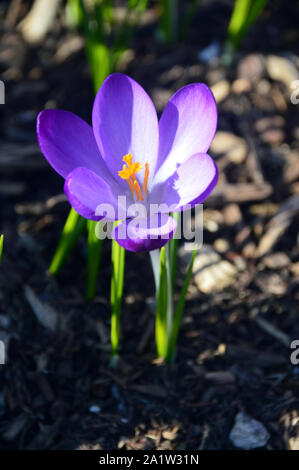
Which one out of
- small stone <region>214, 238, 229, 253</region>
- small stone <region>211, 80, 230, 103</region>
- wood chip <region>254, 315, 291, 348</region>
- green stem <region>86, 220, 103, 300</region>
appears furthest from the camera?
small stone <region>211, 80, 230, 103</region>

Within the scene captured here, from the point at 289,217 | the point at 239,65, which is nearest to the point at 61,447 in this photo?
the point at 289,217

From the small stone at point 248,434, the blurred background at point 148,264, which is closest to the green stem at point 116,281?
the blurred background at point 148,264

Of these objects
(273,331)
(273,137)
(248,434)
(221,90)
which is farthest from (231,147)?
(248,434)

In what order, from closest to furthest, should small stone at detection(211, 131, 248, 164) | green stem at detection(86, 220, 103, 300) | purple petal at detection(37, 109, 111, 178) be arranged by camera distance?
purple petal at detection(37, 109, 111, 178) → green stem at detection(86, 220, 103, 300) → small stone at detection(211, 131, 248, 164)

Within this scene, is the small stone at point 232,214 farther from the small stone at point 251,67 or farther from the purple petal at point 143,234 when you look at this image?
the purple petal at point 143,234

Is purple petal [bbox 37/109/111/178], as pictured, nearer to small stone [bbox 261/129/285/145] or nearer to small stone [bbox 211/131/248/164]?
small stone [bbox 211/131/248/164]

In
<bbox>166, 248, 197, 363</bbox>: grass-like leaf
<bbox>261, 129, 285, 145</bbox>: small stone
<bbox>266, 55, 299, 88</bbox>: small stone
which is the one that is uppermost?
<bbox>266, 55, 299, 88</bbox>: small stone

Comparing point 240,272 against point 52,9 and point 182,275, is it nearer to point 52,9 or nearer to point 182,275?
point 182,275

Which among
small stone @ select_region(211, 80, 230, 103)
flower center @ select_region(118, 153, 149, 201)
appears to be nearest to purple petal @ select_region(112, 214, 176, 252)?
Result: flower center @ select_region(118, 153, 149, 201)
